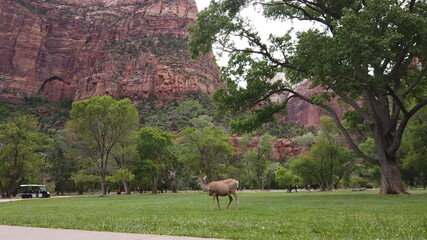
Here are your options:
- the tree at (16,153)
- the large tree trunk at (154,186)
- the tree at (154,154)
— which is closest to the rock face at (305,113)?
the tree at (154,154)

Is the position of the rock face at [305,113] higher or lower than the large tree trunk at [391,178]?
higher

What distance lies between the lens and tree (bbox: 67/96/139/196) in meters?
42.4

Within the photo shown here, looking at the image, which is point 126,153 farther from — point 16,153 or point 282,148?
point 282,148

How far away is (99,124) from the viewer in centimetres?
4309

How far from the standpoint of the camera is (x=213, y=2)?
85.7ft

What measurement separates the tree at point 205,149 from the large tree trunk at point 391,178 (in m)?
33.2

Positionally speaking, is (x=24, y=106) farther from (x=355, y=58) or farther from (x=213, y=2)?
(x=355, y=58)

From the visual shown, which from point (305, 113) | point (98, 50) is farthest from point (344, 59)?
point (305, 113)

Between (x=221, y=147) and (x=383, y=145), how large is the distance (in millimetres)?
34026

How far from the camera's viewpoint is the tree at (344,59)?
1772 cm

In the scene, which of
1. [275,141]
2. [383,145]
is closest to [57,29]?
[275,141]

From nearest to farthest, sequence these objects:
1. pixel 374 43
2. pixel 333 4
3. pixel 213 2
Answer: pixel 374 43, pixel 333 4, pixel 213 2

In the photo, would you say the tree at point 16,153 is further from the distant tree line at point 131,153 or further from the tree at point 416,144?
the tree at point 416,144

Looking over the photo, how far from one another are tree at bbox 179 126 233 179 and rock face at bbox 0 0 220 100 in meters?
72.4
